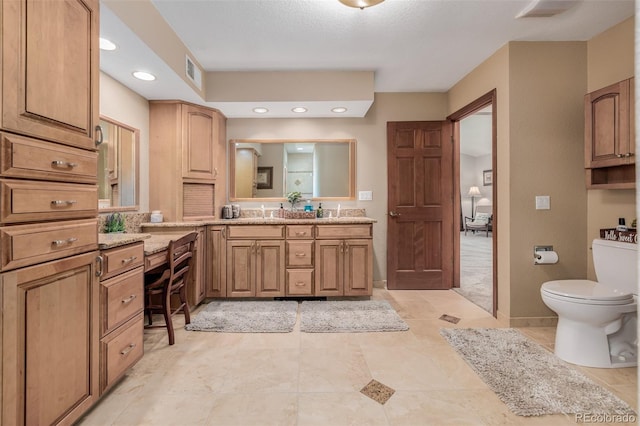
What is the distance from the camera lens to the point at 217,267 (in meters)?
3.02

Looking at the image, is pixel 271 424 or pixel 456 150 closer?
pixel 271 424

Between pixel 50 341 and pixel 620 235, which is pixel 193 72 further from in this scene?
pixel 620 235

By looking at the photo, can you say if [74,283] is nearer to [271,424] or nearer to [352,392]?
[271,424]

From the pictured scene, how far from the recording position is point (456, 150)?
11.6 ft

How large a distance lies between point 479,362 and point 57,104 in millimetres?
2682

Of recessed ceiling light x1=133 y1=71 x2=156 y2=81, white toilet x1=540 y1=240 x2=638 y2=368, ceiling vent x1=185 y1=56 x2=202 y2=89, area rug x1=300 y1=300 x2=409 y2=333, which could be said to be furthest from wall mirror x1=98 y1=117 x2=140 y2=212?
white toilet x1=540 y1=240 x2=638 y2=368

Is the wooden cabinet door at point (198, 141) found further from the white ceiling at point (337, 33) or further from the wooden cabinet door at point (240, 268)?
the wooden cabinet door at point (240, 268)

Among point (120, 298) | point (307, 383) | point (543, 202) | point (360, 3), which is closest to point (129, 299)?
point (120, 298)

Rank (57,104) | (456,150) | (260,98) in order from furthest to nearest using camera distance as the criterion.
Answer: (456,150), (260,98), (57,104)

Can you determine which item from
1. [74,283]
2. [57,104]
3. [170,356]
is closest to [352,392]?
[170,356]

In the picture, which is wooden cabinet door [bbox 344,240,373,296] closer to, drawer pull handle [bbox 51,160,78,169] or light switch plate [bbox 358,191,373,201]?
light switch plate [bbox 358,191,373,201]

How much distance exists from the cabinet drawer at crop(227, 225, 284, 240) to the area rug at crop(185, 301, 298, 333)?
0.70m

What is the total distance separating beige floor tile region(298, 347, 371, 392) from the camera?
1.67m

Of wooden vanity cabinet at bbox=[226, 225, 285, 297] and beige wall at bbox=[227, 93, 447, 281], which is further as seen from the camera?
beige wall at bbox=[227, 93, 447, 281]
